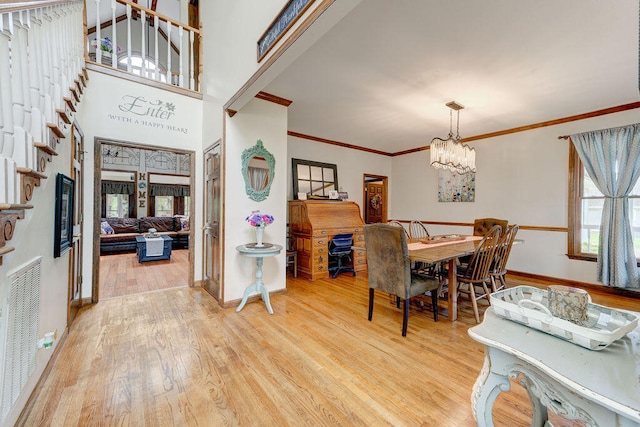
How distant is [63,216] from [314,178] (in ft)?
12.2

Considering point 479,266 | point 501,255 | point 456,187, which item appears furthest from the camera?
point 456,187

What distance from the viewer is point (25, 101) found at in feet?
4.41

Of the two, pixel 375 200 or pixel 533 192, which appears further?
pixel 375 200

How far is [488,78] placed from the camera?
9.23 feet

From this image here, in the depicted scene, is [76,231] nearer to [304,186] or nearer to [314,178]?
[304,186]

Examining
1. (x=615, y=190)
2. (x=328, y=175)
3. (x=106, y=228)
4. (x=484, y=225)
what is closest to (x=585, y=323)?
(x=484, y=225)

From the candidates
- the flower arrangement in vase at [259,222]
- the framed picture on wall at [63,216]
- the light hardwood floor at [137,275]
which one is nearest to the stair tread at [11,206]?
the framed picture on wall at [63,216]

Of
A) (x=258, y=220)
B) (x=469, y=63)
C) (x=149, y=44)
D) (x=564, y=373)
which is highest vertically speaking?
(x=149, y=44)

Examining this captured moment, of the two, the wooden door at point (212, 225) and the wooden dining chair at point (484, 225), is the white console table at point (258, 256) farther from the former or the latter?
the wooden dining chair at point (484, 225)

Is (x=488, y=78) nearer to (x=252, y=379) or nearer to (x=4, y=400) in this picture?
(x=252, y=379)

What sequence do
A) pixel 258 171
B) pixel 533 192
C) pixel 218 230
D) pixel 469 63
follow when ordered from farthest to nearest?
pixel 533 192 → pixel 258 171 → pixel 218 230 → pixel 469 63

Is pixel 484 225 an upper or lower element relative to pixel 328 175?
lower

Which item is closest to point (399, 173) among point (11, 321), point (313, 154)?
point (313, 154)

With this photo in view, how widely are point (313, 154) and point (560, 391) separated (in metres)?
4.88
